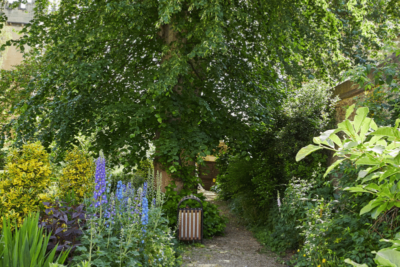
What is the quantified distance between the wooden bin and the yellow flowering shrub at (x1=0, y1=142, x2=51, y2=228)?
2751mm

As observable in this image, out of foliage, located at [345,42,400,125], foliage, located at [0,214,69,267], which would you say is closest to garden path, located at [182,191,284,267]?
foliage, located at [345,42,400,125]

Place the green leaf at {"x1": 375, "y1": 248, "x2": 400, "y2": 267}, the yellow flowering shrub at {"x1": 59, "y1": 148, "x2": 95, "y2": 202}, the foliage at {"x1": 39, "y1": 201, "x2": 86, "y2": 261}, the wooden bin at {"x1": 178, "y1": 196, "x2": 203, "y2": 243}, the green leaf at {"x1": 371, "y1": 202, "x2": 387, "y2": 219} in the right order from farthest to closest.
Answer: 1. the wooden bin at {"x1": 178, "y1": 196, "x2": 203, "y2": 243}
2. the yellow flowering shrub at {"x1": 59, "y1": 148, "x2": 95, "y2": 202}
3. the foliage at {"x1": 39, "y1": 201, "x2": 86, "y2": 261}
4. the green leaf at {"x1": 371, "y1": 202, "x2": 387, "y2": 219}
5. the green leaf at {"x1": 375, "y1": 248, "x2": 400, "y2": 267}

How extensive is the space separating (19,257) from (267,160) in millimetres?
5968

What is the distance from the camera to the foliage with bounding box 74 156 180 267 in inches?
124

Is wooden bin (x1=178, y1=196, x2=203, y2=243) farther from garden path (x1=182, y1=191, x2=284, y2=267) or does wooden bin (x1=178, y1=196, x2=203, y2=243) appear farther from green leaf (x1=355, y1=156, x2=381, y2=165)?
green leaf (x1=355, y1=156, x2=381, y2=165)

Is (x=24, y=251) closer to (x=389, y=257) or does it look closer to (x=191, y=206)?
(x=389, y=257)

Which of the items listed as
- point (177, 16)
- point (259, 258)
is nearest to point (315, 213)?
point (259, 258)

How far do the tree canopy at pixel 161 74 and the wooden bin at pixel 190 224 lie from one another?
0.92 m

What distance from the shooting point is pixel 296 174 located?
20.4 ft

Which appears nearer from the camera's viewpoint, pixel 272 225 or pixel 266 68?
pixel 272 225

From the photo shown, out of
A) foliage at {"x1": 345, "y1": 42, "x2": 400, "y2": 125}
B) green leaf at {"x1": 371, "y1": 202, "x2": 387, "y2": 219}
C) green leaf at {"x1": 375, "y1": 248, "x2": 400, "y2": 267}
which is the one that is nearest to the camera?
green leaf at {"x1": 375, "y1": 248, "x2": 400, "y2": 267}

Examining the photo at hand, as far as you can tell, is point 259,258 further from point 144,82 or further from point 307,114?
point 144,82

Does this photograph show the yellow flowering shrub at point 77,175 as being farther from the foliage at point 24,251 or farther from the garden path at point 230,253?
the foliage at point 24,251

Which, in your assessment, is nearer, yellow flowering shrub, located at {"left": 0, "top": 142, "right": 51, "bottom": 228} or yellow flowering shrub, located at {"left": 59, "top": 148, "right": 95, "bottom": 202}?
yellow flowering shrub, located at {"left": 0, "top": 142, "right": 51, "bottom": 228}
